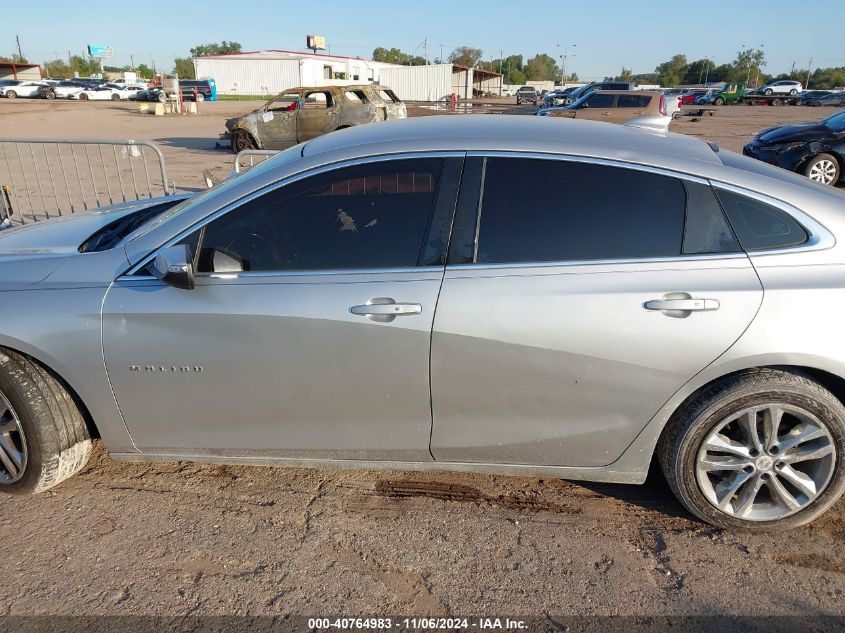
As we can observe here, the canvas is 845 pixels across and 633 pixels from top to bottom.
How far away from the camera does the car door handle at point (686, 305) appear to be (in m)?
2.33

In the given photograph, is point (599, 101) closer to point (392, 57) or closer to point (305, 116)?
point (305, 116)

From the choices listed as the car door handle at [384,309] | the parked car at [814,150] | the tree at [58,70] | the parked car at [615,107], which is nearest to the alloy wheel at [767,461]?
the car door handle at [384,309]

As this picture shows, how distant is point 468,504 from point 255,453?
103cm

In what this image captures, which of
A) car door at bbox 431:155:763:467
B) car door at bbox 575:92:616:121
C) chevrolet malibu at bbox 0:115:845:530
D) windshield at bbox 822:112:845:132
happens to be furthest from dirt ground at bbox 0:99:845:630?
car door at bbox 575:92:616:121

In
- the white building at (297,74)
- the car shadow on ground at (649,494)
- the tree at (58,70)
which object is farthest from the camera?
the tree at (58,70)

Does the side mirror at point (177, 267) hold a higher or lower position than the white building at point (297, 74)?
higher

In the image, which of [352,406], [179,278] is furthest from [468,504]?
[179,278]

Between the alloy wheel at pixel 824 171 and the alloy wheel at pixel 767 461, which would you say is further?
A: the alloy wheel at pixel 824 171

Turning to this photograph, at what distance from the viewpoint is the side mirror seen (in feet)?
8.04

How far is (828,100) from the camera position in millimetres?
49719

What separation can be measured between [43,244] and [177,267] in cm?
103

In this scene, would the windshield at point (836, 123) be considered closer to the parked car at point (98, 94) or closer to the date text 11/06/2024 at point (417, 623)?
the date text 11/06/2024 at point (417, 623)

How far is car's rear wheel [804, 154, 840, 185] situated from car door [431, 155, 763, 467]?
10.6m

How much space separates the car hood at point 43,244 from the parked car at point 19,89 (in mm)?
58625
